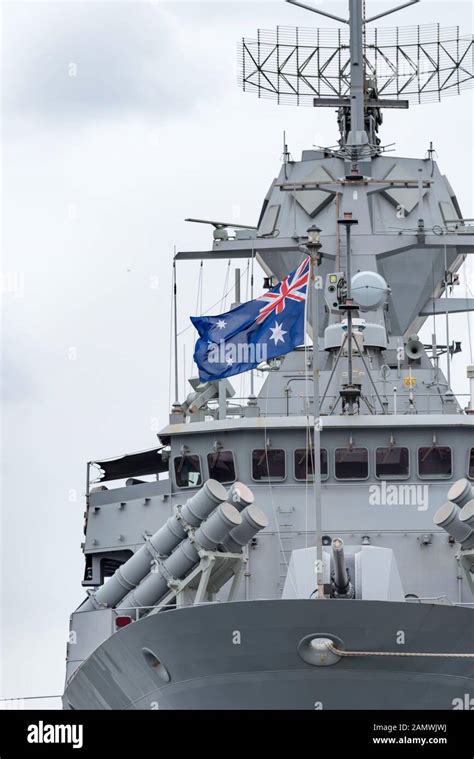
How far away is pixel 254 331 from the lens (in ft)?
102

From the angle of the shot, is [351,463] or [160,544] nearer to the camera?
[160,544]

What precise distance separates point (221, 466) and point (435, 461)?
374 cm

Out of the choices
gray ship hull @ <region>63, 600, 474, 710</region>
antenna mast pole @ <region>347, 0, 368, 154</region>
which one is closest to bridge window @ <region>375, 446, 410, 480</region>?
gray ship hull @ <region>63, 600, 474, 710</region>

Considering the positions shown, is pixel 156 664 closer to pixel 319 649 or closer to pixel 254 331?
pixel 319 649

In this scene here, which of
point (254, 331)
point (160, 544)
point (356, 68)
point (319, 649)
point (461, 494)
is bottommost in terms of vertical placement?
point (319, 649)

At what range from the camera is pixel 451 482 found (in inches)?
1227

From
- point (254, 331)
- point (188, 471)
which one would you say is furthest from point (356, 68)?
point (188, 471)

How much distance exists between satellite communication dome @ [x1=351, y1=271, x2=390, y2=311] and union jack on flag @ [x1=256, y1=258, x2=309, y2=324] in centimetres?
132

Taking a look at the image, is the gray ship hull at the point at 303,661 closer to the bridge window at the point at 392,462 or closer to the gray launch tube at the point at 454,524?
the gray launch tube at the point at 454,524

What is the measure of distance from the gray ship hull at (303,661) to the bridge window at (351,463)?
6050 mm

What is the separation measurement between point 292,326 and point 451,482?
390cm

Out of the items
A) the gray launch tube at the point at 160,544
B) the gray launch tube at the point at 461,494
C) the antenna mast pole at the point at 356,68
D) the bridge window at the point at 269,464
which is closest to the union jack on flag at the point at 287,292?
the bridge window at the point at 269,464

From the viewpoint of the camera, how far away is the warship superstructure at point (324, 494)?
2550 centimetres
